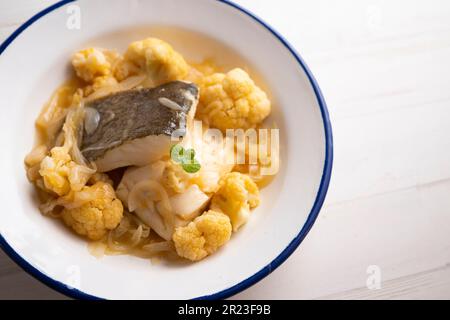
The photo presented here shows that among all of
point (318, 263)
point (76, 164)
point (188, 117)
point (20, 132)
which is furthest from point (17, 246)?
point (318, 263)

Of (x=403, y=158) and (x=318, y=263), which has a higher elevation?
(x=403, y=158)

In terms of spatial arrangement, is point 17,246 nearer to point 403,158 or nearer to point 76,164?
point 76,164

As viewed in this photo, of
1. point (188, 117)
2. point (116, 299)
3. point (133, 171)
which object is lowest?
point (116, 299)

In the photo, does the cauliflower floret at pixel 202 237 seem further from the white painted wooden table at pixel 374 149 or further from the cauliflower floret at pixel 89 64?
the cauliflower floret at pixel 89 64

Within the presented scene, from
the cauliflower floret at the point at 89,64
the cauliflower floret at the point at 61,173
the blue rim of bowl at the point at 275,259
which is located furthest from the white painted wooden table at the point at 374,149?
the cauliflower floret at the point at 89,64

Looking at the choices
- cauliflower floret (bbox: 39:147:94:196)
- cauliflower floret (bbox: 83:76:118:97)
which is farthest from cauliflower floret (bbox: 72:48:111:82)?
cauliflower floret (bbox: 39:147:94:196)

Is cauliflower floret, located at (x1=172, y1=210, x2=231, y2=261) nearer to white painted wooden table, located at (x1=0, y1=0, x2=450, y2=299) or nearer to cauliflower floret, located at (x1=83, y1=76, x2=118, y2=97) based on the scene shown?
white painted wooden table, located at (x1=0, y1=0, x2=450, y2=299)

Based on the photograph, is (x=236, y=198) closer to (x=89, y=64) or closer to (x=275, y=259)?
(x=275, y=259)
